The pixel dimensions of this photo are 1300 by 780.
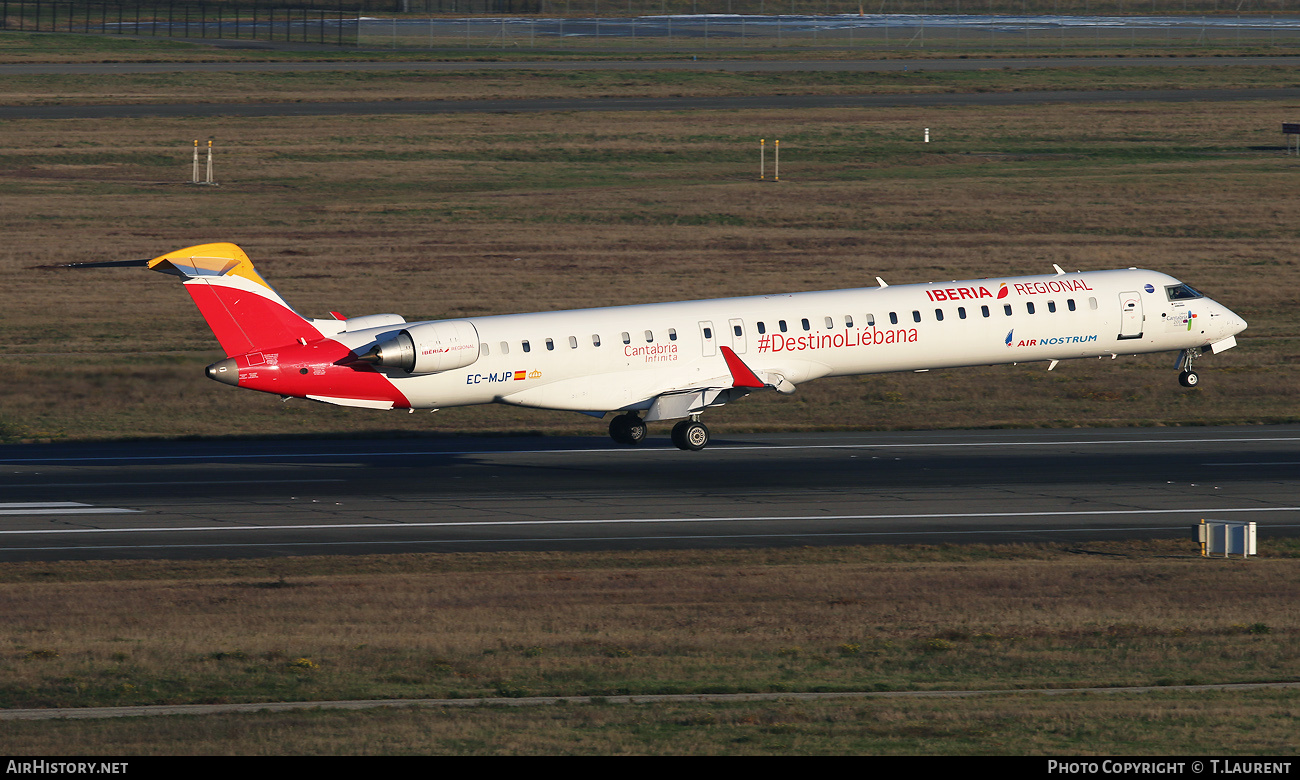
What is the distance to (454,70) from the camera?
10544 cm

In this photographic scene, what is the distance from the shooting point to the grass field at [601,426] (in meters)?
21.2

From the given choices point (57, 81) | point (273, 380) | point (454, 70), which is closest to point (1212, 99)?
point (454, 70)

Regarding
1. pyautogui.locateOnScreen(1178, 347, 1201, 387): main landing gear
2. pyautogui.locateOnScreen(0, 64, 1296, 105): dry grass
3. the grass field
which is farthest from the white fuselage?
pyautogui.locateOnScreen(0, 64, 1296, 105): dry grass

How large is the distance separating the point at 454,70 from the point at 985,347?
69718mm

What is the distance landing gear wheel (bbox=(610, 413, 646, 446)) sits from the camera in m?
42.0

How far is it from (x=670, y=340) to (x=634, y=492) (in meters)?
4.59

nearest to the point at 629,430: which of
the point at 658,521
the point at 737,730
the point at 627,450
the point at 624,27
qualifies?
the point at 627,450

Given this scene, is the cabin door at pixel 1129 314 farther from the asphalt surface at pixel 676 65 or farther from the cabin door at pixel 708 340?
the asphalt surface at pixel 676 65

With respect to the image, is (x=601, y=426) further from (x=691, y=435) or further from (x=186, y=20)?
(x=186, y=20)

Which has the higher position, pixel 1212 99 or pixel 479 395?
pixel 1212 99

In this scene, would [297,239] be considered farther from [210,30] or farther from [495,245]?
[210,30]

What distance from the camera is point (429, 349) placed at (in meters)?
37.0

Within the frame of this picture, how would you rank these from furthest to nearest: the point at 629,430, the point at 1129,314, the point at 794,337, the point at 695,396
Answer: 1. the point at 1129,314
2. the point at 629,430
3. the point at 794,337
4. the point at 695,396
